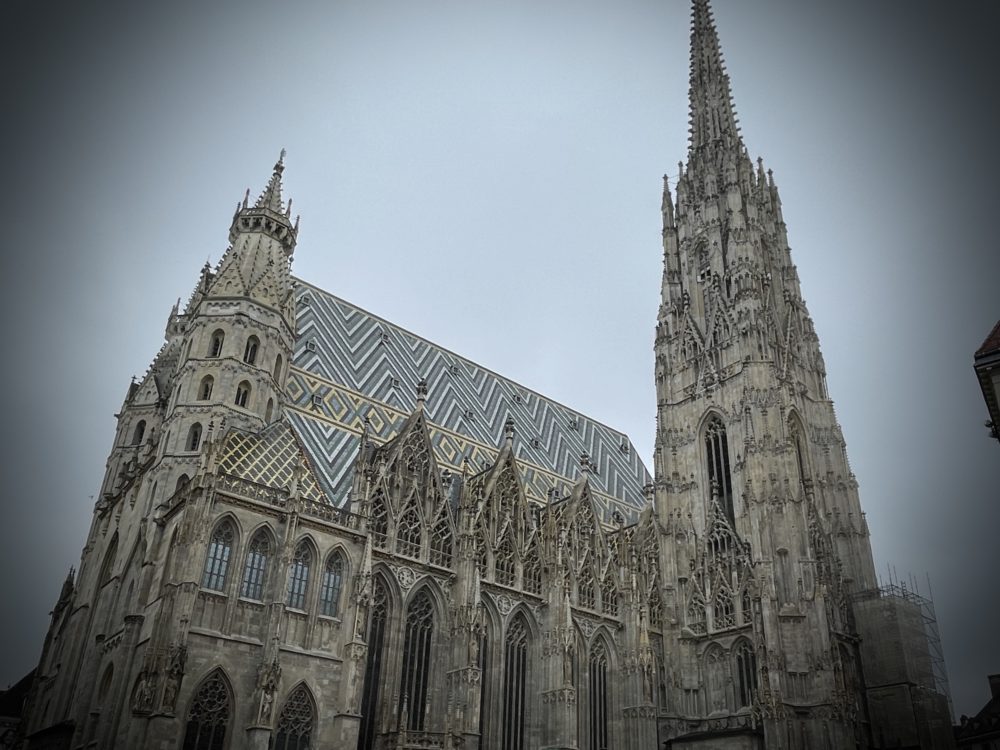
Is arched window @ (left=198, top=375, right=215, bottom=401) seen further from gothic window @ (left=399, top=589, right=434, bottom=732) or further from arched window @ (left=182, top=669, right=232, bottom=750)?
gothic window @ (left=399, top=589, right=434, bottom=732)

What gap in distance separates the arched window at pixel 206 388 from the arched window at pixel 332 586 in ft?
28.9

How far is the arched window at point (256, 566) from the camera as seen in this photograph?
91.4 feet

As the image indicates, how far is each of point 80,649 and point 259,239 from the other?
19.1 m

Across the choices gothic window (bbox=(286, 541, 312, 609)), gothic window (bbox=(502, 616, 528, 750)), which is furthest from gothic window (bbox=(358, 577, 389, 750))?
gothic window (bbox=(502, 616, 528, 750))

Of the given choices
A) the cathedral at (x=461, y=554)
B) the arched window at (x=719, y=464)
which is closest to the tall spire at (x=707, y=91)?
the cathedral at (x=461, y=554)

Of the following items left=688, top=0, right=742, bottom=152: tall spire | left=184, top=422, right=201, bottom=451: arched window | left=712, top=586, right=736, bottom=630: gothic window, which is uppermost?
left=688, top=0, right=742, bottom=152: tall spire

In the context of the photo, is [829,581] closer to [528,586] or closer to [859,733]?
[859,733]

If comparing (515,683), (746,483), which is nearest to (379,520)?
Answer: (515,683)

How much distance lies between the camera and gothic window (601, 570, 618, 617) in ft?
133

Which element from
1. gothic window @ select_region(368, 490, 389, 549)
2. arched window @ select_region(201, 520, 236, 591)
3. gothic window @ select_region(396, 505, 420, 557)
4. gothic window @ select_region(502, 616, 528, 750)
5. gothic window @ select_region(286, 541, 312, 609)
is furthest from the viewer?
gothic window @ select_region(502, 616, 528, 750)

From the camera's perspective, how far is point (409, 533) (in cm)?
3350

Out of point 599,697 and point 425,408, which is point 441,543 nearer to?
point 425,408

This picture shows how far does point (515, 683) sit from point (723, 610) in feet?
40.0

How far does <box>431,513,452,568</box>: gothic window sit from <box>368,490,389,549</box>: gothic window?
96.2 inches
